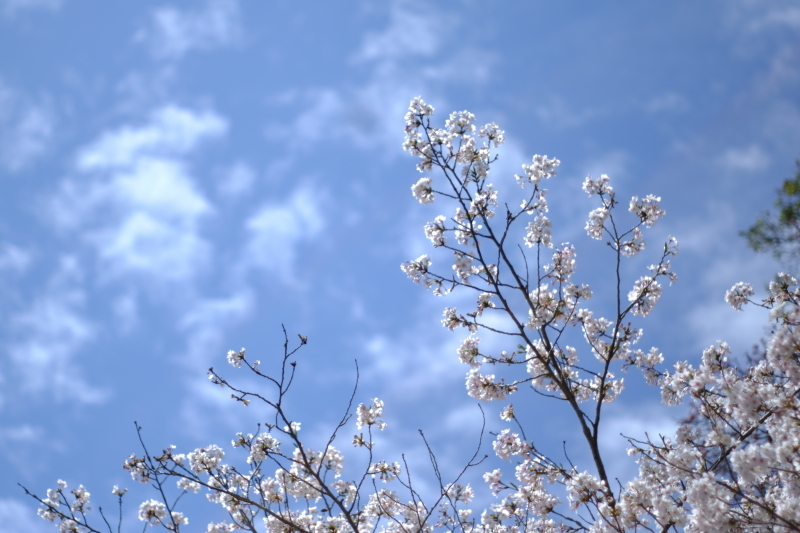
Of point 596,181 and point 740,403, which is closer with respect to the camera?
point 740,403

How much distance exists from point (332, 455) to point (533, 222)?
3828 millimetres

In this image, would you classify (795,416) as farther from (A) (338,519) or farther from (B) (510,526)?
(A) (338,519)

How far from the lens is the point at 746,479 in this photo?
3.93 metres

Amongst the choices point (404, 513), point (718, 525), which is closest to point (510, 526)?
point (404, 513)

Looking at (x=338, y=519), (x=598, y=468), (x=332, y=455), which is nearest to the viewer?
(x=598, y=468)

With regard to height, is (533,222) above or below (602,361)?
above

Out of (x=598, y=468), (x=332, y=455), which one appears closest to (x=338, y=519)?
(x=332, y=455)

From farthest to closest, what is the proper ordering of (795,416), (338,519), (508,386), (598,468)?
(508,386) → (338,519) → (598,468) → (795,416)

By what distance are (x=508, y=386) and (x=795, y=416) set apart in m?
2.94

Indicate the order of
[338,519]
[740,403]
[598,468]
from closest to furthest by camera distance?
[740,403] → [598,468] → [338,519]

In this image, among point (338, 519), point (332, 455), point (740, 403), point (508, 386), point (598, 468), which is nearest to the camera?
point (740, 403)

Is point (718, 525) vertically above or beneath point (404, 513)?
beneath

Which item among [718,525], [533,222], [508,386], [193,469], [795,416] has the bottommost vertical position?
[718,525]

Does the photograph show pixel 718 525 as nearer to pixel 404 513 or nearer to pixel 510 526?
pixel 510 526
